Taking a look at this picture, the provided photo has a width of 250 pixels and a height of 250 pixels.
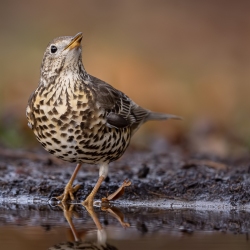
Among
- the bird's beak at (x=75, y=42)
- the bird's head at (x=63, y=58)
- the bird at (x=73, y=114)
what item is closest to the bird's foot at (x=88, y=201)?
the bird at (x=73, y=114)

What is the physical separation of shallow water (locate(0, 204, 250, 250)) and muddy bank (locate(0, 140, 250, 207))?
420 mm

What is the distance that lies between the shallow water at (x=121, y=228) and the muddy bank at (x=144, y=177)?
420 millimetres

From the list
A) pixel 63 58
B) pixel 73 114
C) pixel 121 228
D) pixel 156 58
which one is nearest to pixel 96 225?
pixel 121 228

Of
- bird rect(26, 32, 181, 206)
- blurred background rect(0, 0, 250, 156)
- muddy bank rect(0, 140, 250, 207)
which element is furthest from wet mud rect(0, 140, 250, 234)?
blurred background rect(0, 0, 250, 156)

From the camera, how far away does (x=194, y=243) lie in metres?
6.23

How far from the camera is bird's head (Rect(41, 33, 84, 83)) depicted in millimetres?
8219

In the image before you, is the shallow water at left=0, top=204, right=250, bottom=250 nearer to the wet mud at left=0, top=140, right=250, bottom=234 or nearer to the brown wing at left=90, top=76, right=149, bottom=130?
the wet mud at left=0, top=140, right=250, bottom=234

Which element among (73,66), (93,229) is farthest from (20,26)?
(93,229)

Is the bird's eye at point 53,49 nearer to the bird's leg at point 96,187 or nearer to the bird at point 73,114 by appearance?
the bird at point 73,114

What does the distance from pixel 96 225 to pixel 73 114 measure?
1424 mm

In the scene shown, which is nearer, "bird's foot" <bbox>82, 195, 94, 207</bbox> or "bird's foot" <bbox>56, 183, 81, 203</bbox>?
"bird's foot" <bbox>82, 195, 94, 207</bbox>

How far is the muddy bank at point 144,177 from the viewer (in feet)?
27.6

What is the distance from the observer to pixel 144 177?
368 inches

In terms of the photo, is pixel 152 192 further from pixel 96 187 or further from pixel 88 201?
pixel 88 201
